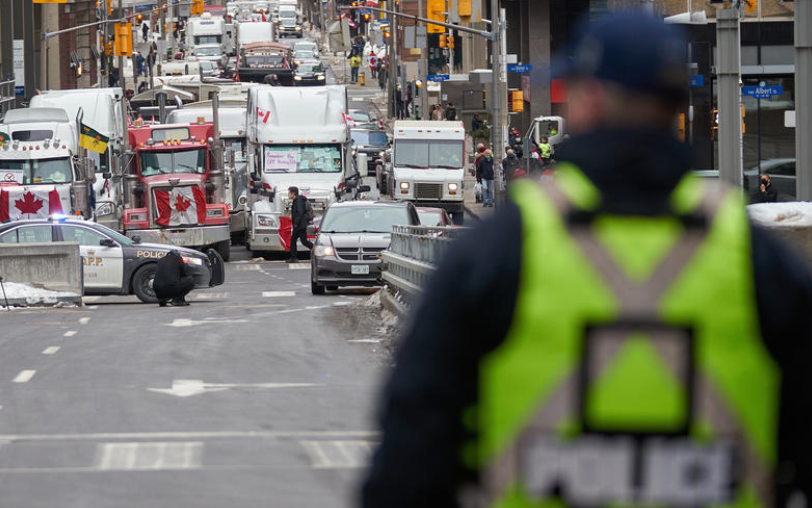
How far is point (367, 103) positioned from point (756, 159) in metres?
59.1

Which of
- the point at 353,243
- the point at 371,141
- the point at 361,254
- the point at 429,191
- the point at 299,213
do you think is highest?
the point at 371,141

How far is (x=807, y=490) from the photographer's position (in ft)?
10.3

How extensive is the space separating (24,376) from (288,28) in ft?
411

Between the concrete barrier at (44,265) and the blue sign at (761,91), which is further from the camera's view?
the blue sign at (761,91)

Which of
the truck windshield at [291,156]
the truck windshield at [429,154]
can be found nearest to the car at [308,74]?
the truck windshield at [429,154]

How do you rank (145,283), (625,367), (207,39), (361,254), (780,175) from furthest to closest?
1. (207,39)
2. (780,175)
3. (361,254)
4. (145,283)
5. (625,367)

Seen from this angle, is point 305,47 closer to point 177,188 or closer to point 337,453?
point 177,188

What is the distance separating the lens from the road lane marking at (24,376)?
14.6m

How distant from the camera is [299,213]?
34.7 m

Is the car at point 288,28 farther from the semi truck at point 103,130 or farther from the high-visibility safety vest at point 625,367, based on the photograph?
the high-visibility safety vest at point 625,367

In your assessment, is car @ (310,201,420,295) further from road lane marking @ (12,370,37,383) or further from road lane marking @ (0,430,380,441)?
road lane marking @ (0,430,380,441)

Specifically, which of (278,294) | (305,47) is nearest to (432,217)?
(278,294)

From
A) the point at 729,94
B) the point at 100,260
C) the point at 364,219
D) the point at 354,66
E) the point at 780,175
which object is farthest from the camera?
the point at 354,66

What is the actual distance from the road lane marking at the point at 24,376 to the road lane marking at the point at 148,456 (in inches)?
159
